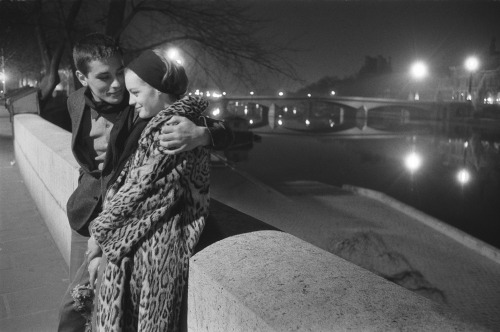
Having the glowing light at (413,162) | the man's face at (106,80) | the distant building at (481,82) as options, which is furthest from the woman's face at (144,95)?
the distant building at (481,82)

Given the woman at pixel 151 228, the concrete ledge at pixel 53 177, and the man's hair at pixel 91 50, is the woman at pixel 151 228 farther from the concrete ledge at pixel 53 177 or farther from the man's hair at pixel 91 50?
the concrete ledge at pixel 53 177

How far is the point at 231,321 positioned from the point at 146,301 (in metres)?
0.31

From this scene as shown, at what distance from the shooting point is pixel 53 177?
3660 mm

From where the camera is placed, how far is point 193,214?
5.02 ft

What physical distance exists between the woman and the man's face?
508 millimetres

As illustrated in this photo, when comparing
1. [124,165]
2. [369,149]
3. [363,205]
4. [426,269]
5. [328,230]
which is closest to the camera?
[124,165]

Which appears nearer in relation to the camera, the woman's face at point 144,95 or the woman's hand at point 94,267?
the woman's face at point 144,95

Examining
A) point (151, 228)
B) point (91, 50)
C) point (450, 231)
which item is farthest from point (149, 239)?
point (450, 231)

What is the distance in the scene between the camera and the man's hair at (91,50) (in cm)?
198

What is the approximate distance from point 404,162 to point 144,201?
3486cm

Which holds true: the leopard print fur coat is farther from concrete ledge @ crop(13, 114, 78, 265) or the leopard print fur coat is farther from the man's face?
concrete ledge @ crop(13, 114, 78, 265)

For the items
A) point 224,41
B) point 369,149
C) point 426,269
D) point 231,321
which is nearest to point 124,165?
point 231,321

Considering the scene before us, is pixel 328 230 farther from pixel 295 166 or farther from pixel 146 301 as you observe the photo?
pixel 295 166

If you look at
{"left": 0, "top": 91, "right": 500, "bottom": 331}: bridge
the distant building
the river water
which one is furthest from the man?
the distant building
